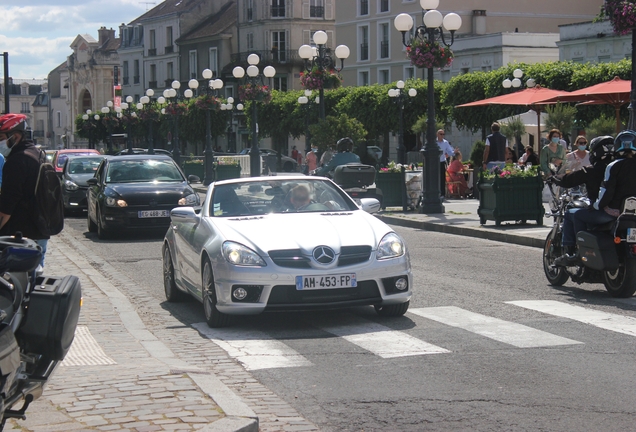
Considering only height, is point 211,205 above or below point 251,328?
above

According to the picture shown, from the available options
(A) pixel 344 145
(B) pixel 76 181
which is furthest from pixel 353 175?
(B) pixel 76 181

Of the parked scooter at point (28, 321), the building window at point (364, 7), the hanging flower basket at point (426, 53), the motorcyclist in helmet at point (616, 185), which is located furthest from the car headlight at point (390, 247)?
the building window at point (364, 7)

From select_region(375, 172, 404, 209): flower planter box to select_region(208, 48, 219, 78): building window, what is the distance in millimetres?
70896

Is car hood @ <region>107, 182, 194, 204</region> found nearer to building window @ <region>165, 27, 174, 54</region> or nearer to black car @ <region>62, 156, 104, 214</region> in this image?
black car @ <region>62, 156, 104, 214</region>

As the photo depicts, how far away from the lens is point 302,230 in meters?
9.58

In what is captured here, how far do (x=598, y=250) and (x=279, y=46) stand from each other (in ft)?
261

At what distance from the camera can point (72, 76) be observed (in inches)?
5349

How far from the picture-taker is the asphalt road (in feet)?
20.3

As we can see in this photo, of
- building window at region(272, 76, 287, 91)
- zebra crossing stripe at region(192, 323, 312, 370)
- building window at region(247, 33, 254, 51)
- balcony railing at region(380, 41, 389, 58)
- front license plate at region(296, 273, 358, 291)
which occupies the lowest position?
zebra crossing stripe at region(192, 323, 312, 370)

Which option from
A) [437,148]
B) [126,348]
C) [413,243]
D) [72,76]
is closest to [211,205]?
[126,348]

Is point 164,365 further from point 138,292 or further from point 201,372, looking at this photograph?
point 138,292

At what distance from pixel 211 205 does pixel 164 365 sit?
3433 mm

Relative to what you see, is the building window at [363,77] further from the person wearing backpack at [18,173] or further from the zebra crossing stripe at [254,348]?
the person wearing backpack at [18,173]

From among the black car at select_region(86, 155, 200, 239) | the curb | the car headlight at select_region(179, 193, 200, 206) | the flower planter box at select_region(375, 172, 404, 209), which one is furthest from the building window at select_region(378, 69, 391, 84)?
the car headlight at select_region(179, 193, 200, 206)
